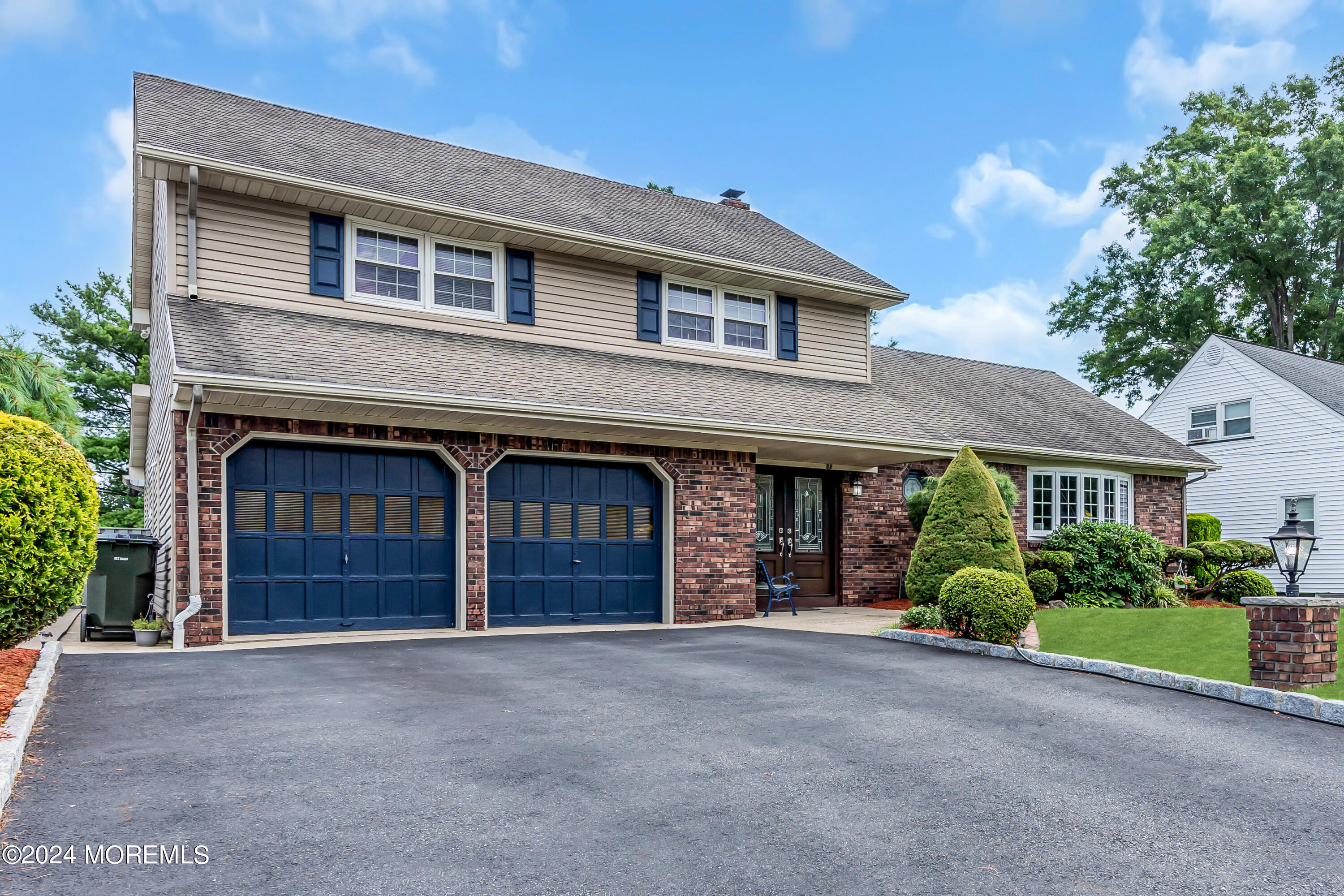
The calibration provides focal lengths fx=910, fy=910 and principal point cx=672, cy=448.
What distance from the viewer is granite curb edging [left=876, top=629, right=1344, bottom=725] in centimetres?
655

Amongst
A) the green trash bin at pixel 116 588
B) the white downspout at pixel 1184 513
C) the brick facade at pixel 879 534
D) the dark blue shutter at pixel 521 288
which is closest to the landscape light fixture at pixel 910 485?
the brick facade at pixel 879 534

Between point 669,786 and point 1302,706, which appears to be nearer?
point 669,786

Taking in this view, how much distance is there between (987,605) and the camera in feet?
31.9

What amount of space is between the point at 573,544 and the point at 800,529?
15.3ft

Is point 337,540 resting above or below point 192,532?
below

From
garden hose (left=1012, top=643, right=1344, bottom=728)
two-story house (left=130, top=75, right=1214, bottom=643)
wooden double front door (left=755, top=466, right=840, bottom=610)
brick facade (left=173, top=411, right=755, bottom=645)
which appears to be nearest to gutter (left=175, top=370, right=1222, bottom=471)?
two-story house (left=130, top=75, right=1214, bottom=643)

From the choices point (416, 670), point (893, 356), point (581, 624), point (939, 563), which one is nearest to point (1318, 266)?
point (893, 356)

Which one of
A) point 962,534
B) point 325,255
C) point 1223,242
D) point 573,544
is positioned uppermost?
point 1223,242

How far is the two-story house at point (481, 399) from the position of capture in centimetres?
1041

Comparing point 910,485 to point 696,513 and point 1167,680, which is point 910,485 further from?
point 1167,680

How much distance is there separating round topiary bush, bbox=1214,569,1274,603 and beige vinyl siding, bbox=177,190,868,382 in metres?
7.85

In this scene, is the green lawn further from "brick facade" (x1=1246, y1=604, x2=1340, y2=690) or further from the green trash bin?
the green trash bin

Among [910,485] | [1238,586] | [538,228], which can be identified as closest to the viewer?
[538,228]

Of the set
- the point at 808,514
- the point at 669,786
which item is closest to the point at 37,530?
the point at 669,786
